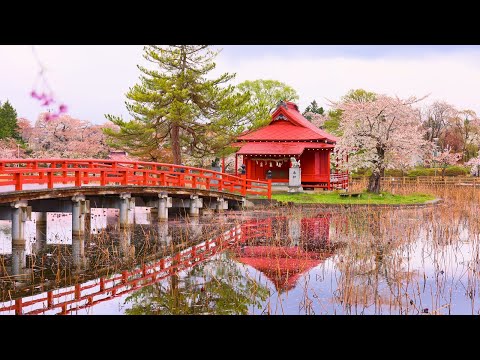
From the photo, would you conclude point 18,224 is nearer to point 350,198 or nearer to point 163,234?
point 163,234

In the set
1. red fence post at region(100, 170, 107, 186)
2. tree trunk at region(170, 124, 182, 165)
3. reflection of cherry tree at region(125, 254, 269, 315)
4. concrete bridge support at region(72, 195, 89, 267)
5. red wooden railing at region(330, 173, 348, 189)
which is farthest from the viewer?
red wooden railing at region(330, 173, 348, 189)

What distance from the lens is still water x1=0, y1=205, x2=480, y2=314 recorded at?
9133mm

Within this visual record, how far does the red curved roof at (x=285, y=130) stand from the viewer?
28953 millimetres

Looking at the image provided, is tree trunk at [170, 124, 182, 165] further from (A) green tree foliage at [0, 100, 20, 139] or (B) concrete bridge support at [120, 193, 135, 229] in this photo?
(A) green tree foliage at [0, 100, 20, 139]

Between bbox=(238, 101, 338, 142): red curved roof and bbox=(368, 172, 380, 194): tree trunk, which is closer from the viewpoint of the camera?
bbox=(368, 172, 380, 194): tree trunk

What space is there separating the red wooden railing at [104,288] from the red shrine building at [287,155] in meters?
15.0

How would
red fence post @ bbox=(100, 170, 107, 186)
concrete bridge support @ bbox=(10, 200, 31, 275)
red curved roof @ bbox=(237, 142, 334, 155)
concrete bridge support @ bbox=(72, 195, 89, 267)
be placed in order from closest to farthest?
1. concrete bridge support @ bbox=(10, 200, 31, 275)
2. concrete bridge support @ bbox=(72, 195, 89, 267)
3. red fence post @ bbox=(100, 170, 107, 186)
4. red curved roof @ bbox=(237, 142, 334, 155)

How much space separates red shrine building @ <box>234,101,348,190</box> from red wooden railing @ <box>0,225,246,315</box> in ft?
49.3

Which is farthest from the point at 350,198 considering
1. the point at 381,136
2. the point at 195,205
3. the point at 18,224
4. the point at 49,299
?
the point at 49,299

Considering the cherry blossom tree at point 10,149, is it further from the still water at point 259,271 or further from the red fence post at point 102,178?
the red fence post at point 102,178

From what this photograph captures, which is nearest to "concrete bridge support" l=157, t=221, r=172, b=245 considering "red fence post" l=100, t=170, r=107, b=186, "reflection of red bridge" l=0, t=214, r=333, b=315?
"reflection of red bridge" l=0, t=214, r=333, b=315

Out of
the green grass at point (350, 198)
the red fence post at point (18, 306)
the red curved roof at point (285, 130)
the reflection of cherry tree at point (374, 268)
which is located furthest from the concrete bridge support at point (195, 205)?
the red fence post at point (18, 306)

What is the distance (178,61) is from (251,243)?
14523mm

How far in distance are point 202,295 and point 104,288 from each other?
1887mm
